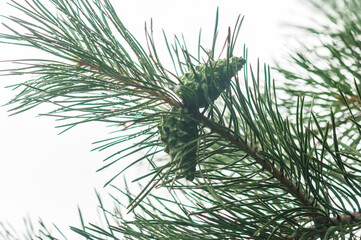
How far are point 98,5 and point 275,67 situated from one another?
0.40 m

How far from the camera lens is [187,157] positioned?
1.37 feet

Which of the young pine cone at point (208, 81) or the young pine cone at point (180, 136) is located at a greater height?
the young pine cone at point (208, 81)

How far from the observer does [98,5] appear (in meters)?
0.42

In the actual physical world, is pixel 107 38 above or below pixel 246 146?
above

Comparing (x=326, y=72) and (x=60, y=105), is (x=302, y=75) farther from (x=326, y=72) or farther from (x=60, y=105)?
(x=60, y=105)

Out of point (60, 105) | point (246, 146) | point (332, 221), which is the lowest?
point (332, 221)

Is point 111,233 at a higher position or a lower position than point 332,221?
higher

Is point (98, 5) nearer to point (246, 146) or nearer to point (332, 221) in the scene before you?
point (246, 146)

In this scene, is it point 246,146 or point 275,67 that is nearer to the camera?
point 246,146

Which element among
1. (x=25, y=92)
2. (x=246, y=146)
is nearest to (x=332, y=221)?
(x=246, y=146)

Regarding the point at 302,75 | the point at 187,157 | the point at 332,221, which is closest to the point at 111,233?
the point at 187,157

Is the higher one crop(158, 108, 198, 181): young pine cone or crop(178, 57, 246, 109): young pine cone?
crop(178, 57, 246, 109): young pine cone

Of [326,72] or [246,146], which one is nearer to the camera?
[246,146]

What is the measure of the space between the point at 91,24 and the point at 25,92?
0.10 meters
